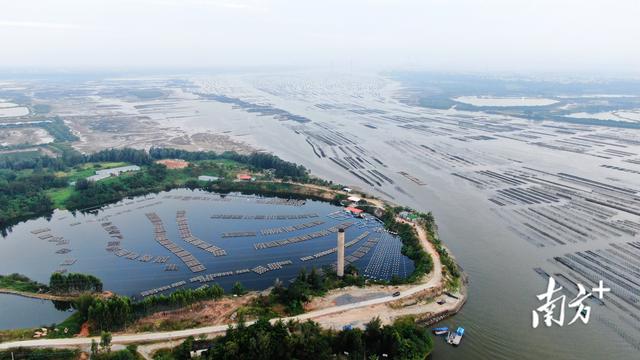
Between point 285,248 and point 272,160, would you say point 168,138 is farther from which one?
point 285,248

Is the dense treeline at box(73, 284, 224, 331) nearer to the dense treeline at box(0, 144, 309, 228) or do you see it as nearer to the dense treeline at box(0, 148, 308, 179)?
the dense treeline at box(0, 144, 309, 228)

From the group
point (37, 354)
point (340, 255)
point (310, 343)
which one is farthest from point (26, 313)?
point (340, 255)

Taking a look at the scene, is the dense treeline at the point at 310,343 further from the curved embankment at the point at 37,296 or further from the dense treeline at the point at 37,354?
the curved embankment at the point at 37,296

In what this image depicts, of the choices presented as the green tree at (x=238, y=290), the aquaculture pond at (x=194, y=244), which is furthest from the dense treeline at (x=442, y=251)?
the green tree at (x=238, y=290)

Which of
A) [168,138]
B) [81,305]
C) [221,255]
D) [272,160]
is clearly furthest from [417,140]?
[81,305]

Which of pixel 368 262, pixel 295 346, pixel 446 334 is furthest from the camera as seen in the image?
pixel 368 262

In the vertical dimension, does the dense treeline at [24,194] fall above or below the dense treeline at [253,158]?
below

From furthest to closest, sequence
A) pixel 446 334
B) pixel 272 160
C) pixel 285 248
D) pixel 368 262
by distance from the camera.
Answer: pixel 272 160, pixel 285 248, pixel 368 262, pixel 446 334

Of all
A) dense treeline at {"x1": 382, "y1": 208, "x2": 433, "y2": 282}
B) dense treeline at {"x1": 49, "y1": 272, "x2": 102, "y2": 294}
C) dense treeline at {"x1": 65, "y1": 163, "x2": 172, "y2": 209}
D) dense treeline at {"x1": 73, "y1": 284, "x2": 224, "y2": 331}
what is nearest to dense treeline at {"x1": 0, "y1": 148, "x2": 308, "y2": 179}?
dense treeline at {"x1": 65, "y1": 163, "x2": 172, "y2": 209}
